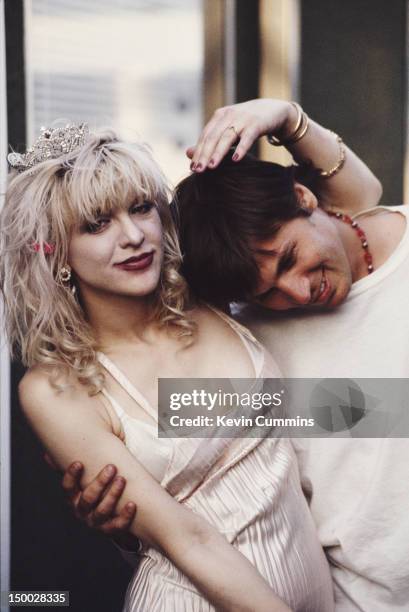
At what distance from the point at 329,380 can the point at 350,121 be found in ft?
3.65

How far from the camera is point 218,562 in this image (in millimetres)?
944

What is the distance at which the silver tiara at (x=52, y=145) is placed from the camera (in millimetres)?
1019

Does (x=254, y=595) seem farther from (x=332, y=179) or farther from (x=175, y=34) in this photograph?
(x=175, y=34)

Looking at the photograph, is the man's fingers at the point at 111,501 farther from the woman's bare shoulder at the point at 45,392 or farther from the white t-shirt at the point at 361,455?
the white t-shirt at the point at 361,455

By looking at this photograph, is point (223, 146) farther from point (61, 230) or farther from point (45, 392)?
point (45, 392)

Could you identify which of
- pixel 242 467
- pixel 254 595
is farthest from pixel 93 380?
pixel 254 595

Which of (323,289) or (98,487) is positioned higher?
(323,289)

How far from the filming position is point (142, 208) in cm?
103

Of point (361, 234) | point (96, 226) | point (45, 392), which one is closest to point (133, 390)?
point (45, 392)

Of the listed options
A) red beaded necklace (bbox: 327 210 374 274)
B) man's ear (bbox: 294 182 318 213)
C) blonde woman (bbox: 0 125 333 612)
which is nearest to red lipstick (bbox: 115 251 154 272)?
blonde woman (bbox: 0 125 333 612)

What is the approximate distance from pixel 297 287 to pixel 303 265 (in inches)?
1.2

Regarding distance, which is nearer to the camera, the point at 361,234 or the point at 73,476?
the point at 73,476

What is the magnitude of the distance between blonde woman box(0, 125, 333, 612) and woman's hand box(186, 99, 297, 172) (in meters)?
0.07

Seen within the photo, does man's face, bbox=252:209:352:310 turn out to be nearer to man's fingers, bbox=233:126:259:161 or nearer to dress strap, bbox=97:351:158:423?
man's fingers, bbox=233:126:259:161
